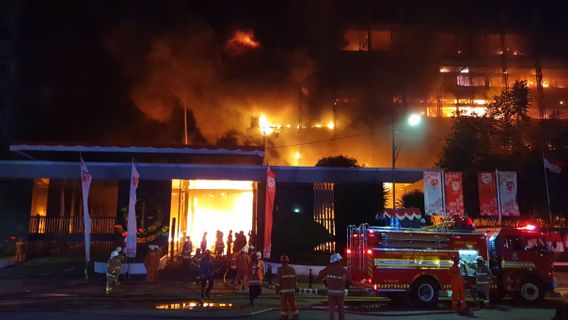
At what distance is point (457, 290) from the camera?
1112 cm

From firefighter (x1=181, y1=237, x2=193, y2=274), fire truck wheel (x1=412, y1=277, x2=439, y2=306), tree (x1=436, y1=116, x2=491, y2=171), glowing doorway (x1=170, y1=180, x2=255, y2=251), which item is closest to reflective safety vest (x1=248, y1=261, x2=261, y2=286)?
fire truck wheel (x1=412, y1=277, x2=439, y2=306)

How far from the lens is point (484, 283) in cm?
1188

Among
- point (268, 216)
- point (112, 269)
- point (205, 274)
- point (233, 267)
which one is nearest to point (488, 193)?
point (268, 216)

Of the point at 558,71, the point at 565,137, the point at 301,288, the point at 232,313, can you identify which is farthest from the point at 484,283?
the point at 558,71

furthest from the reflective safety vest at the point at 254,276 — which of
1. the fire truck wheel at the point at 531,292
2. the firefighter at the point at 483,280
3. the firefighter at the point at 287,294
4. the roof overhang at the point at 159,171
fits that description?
the roof overhang at the point at 159,171

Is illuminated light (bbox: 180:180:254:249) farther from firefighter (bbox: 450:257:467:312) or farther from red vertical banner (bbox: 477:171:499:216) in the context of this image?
firefighter (bbox: 450:257:467:312)

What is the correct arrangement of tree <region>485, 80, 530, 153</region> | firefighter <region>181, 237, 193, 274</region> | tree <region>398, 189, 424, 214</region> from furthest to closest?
tree <region>485, 80, 530, 153</region>
tree <region>398, 189, 424, 214</region>
firefighter <region>181, 237, 193, 274</region>

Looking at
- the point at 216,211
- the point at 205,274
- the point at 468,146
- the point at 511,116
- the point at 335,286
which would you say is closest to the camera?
the point at 335,286

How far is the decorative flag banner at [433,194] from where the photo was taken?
1916 cm

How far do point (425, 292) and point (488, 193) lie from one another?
9.38 metres

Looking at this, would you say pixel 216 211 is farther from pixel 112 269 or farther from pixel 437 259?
pixel 437 259

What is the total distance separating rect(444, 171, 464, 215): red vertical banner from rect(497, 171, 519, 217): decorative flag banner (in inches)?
71.3

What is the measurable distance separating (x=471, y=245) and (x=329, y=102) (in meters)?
32.3

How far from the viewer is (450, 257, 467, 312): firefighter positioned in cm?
1099
